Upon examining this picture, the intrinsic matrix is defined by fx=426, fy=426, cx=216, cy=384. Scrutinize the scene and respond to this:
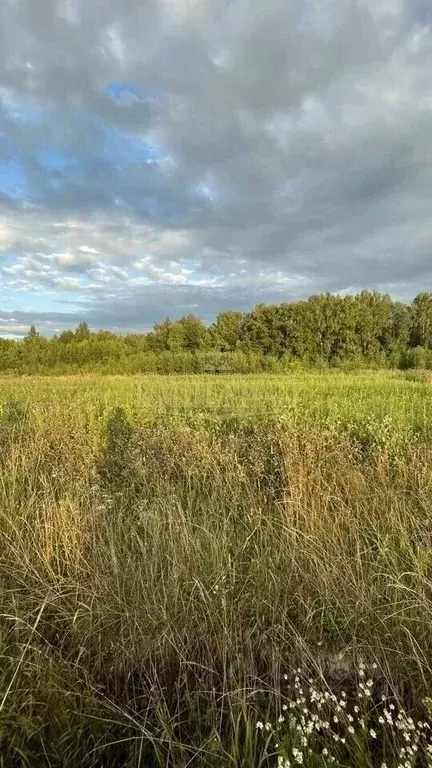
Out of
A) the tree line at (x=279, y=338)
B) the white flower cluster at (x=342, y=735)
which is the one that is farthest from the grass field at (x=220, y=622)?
the tree line at (x=279, y=338)

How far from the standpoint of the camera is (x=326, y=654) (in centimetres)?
174

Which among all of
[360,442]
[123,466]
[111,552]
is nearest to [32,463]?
[123,466]

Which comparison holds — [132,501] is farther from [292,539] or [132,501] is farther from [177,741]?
[177,741]

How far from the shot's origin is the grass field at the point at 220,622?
1403 mm

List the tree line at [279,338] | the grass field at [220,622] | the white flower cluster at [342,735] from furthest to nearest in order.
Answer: the tree line at [279,338]
the grass field at [220,622]
the white flower cluster at [342,735]

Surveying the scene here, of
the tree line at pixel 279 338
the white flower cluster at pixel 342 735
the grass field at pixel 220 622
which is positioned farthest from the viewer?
the tree line at pixel 279 338

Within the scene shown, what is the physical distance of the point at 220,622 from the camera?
193 cm

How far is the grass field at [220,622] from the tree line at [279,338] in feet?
141

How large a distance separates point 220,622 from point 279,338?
53.6 metres

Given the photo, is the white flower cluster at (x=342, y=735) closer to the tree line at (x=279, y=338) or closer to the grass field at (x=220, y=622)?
the grass field at (x=220, y=622)

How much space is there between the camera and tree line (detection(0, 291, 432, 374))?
4788 cm

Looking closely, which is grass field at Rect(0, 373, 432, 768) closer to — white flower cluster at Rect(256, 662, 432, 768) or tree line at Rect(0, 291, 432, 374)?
white flower cluster at Rect(256, 662, 432, 768)

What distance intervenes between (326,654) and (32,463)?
330 centimetres

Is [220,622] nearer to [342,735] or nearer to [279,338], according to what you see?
[342,735]
